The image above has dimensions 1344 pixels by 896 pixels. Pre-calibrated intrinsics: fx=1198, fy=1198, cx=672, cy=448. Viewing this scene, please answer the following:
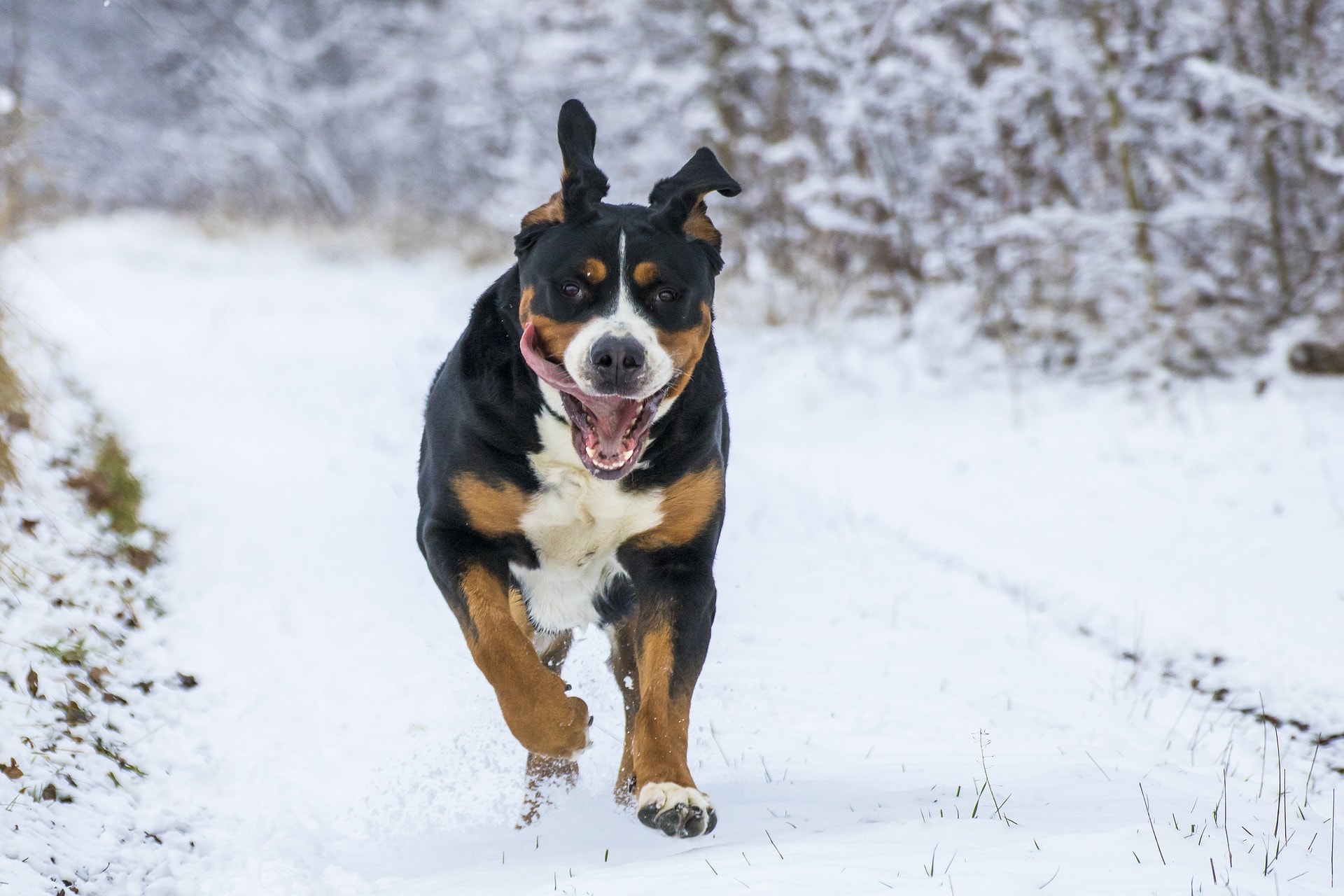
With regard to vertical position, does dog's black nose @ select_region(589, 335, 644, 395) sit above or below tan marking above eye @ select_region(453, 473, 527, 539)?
above

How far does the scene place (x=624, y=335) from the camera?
312 cm

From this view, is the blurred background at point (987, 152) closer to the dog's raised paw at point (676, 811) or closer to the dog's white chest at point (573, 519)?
the dog's white chest at point (573, 519)

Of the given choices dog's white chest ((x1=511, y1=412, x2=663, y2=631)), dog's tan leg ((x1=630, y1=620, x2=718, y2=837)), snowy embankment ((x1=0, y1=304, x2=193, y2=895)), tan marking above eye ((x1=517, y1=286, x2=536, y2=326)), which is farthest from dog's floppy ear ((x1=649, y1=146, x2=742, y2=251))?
snowy embankment ((x1=0, y1=304, x2=193, y2=895))

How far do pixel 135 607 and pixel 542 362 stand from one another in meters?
2.65

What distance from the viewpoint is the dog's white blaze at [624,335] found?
3121mm

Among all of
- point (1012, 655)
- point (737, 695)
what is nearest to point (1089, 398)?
point (1012, 655)

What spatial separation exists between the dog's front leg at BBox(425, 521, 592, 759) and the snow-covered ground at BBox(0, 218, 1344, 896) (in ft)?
1.00

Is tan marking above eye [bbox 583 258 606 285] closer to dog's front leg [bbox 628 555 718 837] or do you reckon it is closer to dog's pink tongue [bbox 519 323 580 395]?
dog's pink tongue [bbox 519 323 580 395]

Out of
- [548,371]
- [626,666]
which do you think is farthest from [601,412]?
[626,666]

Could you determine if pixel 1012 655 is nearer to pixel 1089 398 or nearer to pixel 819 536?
pixel 819 536

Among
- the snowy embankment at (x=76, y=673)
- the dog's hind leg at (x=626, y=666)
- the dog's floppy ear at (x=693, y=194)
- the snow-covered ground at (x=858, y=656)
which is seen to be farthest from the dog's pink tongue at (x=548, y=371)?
the snowy embankment at (x=76, y=673)

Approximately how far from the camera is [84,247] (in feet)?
64.8

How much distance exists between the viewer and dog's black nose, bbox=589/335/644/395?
3.08m

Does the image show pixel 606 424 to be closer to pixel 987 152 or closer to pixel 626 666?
pixel 626 666
